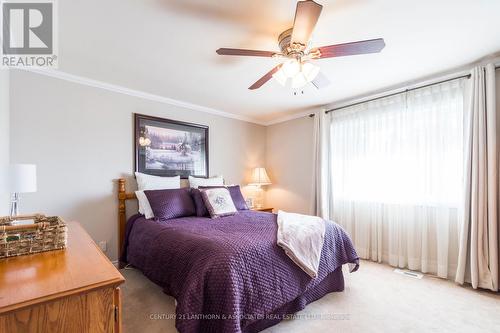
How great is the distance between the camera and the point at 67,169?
260 cm

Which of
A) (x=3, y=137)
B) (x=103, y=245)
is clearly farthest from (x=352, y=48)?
(x=103, y=245)

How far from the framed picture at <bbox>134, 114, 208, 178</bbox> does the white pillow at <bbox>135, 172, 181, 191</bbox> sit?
0.15 m

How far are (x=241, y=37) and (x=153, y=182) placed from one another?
6.88ft

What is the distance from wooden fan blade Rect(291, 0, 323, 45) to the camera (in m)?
1.27

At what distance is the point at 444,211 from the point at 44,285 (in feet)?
11.4

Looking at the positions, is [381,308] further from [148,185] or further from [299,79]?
[148,185]

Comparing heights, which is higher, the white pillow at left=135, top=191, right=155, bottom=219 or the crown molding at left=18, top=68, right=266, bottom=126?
the crown molding at left=18, top=68, right=266, bottom=126

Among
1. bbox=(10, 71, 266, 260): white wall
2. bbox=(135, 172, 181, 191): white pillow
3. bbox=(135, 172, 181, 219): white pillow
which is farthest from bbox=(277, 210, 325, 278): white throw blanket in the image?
bbox=(10, 71, 266, 260): white wall

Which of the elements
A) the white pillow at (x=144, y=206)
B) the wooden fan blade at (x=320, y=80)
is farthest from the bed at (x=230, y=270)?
the wooden fan blade at (x=320, y=80)

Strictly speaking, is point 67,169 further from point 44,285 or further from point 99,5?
point 44,285

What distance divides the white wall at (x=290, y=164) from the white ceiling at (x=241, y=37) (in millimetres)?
1280

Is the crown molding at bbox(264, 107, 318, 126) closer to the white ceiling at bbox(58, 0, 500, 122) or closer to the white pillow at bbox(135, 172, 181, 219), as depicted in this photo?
the white ceiling at bbox(58, 0, 500, 122)

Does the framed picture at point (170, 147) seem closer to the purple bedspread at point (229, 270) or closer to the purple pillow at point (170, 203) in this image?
the purple pillow at point (170, 203)

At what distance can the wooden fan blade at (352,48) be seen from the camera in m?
1.53
